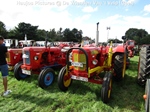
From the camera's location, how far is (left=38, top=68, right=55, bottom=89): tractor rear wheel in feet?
15.6

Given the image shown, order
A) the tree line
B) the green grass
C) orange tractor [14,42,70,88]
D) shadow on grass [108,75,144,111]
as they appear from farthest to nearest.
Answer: the tree line → orange tractor [14,42,70,88] → shadow on grass [108,75,144,111] → the green grass

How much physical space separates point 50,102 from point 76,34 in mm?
74140

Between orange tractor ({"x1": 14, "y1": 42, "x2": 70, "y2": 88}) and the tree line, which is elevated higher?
the tree line

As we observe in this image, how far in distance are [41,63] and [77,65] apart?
81.9 inches

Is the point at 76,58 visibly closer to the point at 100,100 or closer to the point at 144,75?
the point at 100,100

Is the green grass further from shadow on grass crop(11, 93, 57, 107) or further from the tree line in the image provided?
the tree line

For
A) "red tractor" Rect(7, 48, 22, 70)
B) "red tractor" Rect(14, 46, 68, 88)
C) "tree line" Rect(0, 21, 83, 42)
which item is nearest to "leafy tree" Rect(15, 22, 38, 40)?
"tree line" Rect(0, 21, 83, 42)

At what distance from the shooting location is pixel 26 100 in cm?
407

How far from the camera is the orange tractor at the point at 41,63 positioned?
16.5 feet

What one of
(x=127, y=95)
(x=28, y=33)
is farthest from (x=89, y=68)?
(x=28, y=33)

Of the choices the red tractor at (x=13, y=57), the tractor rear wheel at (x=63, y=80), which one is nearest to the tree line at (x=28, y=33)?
the red tractor at (x=13, y=57)

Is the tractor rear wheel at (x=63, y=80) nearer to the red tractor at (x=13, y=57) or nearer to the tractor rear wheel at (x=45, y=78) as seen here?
the tractor rear wheel at (x=45, y=78)

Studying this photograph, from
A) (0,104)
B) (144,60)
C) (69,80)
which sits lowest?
(0,104)

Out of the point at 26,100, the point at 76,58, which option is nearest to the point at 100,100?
the point at 76,58
